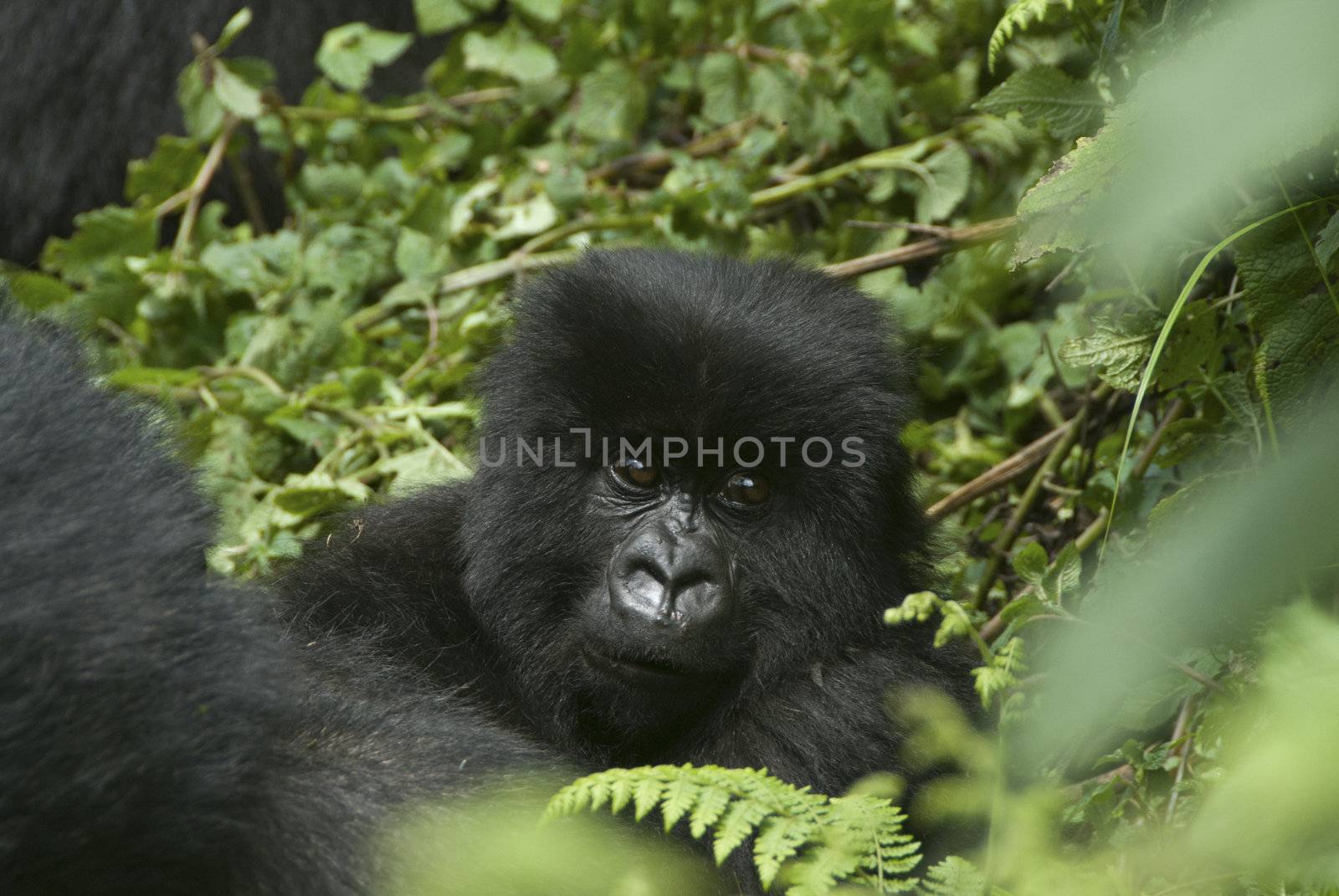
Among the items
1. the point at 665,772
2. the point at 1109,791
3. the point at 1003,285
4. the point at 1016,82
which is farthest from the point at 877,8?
the point at 665,772

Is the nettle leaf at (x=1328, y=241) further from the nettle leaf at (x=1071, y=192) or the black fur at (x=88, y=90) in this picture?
the black fur at (x=88, y=90)

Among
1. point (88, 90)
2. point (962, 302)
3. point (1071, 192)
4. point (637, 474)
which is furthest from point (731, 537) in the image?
point (88, 90)

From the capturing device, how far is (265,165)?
4.41m

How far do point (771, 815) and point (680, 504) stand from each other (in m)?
0.94

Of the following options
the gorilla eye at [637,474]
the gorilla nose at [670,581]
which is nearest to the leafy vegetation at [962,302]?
the gorilla nose at [670,581]

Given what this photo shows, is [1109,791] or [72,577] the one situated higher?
[72,577]

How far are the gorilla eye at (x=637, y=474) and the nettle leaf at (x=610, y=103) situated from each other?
6.79 ft

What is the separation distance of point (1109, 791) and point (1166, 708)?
0.18 m

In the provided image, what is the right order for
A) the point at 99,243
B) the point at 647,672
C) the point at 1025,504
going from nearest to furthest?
1. the point at 647,672
2. the point at 1025,504
3. the point at 99,243

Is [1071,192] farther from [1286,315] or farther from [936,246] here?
[936,246]

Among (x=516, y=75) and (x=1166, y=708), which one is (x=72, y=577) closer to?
(x=1166, y=708)

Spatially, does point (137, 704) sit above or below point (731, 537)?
above

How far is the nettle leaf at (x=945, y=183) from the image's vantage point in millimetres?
3854

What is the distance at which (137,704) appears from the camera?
4.08 ft
